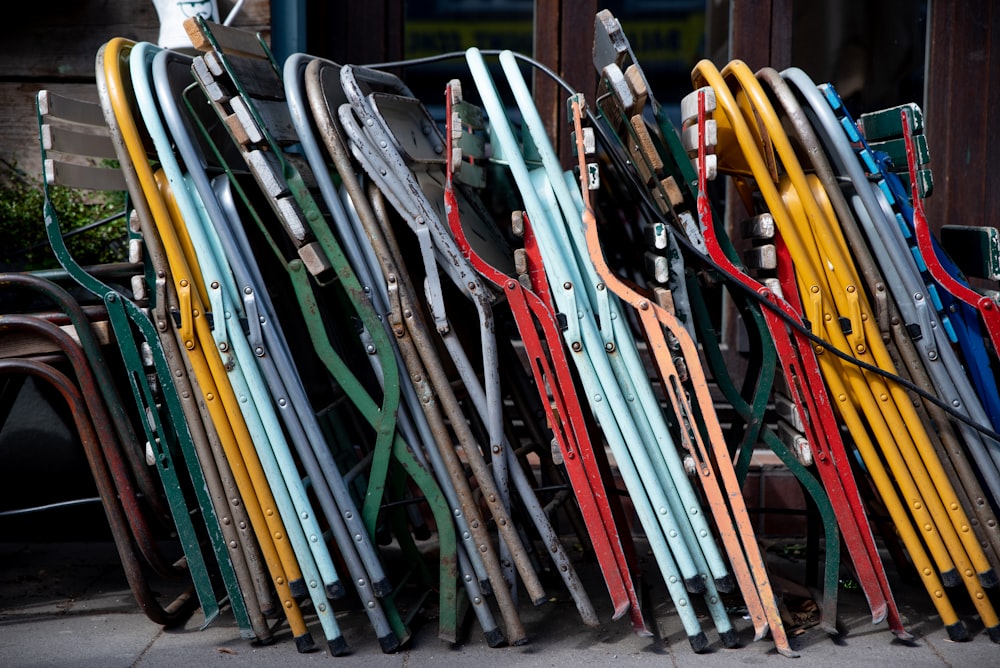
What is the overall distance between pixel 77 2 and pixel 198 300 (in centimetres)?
202

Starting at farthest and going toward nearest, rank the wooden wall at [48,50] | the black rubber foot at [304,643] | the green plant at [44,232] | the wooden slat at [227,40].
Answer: the wooden wall at [48,50]
the green plant at [44,232]
the black rubber foot at [304,643]
the wooden slat at [227,40]

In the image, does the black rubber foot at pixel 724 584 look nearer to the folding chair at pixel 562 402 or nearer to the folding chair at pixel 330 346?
the folding chair at pixel 562 402

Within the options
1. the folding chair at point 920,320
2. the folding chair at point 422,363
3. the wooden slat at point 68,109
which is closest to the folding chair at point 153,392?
the wooden slat at point 68,109

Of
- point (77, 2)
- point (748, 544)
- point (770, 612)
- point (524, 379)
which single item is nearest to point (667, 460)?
point (748, 544)

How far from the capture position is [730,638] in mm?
2916

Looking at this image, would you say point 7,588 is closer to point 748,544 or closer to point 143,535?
point 143,535

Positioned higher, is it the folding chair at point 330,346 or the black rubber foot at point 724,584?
the folding chair at point 330,346

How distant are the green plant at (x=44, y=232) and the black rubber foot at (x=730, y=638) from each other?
2704mm

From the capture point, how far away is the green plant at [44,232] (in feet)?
12.9

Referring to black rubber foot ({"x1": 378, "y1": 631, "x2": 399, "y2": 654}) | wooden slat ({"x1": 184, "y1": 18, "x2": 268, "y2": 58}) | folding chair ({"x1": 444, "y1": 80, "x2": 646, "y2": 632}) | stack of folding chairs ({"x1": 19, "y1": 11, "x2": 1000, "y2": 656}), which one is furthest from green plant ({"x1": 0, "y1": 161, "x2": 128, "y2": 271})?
black rubber foot ({"x1": 378, "y1": 631, "x2": 399, "y2": 654})

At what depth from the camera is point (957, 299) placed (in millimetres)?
2969

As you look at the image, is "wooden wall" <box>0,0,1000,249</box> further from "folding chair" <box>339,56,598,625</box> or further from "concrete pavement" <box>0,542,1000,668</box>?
"concrete pavement" <box>0,542,1000,668</box>

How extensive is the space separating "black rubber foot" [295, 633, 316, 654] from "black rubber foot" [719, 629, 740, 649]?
1235 mm

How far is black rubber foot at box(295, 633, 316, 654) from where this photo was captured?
2947 millimetres
